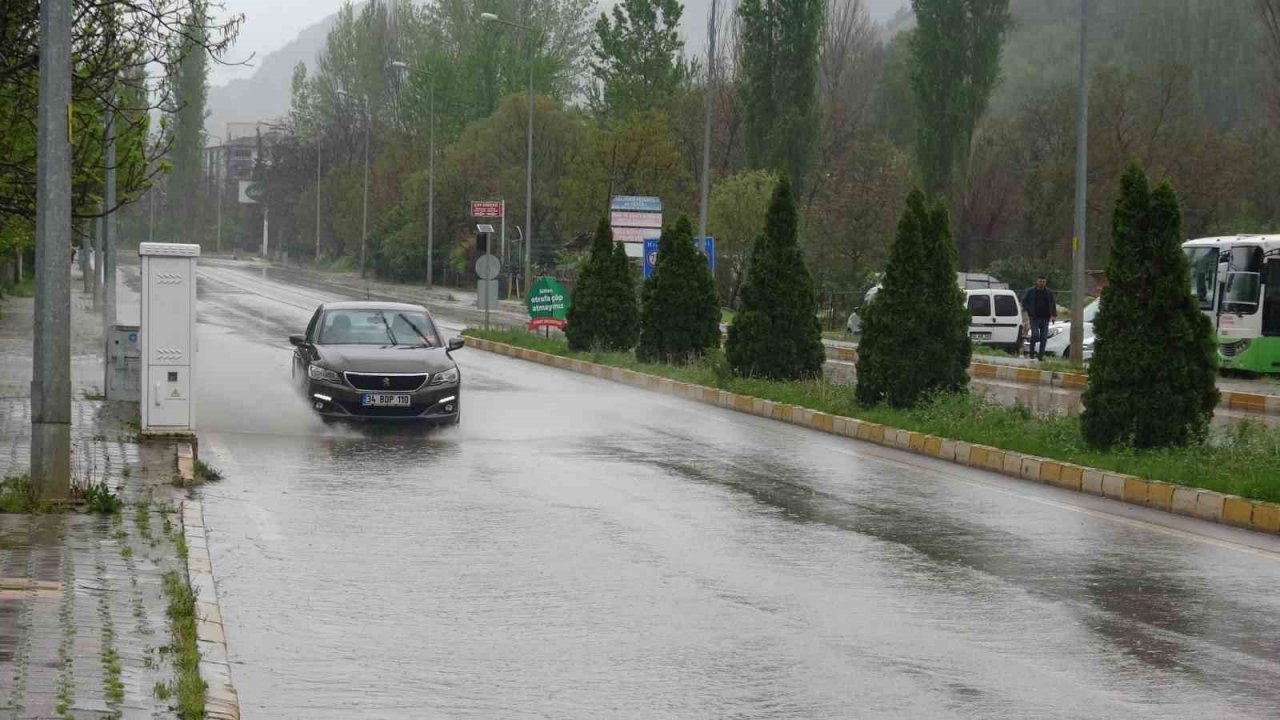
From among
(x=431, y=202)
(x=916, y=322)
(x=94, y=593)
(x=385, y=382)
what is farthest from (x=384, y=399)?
(x=431, y=202)

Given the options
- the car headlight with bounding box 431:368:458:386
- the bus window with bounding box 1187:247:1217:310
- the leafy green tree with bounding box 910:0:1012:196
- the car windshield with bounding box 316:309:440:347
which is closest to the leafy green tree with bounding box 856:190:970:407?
the car headlight with bounding box 431:368:458:386

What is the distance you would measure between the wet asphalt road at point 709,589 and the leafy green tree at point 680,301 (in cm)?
1287

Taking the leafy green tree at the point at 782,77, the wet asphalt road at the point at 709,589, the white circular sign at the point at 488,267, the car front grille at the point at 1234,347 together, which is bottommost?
the wet asphalt road at the point at 709,589

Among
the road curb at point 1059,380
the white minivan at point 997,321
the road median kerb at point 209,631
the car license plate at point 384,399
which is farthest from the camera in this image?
the white minivan at point 997,321

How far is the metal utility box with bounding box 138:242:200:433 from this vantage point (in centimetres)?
1622

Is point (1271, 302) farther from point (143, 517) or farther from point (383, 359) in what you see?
point (143, 517)

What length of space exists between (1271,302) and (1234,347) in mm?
1223

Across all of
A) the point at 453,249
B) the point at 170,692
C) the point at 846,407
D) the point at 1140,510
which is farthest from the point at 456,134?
the point at 170,692

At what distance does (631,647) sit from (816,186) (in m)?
Answer: 64.2

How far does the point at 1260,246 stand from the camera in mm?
35281

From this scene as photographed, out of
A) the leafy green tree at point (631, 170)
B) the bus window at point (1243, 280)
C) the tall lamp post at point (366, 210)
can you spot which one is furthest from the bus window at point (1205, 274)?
the tall lamp post at point (366, 210)

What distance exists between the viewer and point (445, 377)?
19391 mm

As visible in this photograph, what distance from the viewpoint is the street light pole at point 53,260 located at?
37.0 ft

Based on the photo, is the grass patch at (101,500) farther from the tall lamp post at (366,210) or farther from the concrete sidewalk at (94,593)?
the tall lamp post at (366,210)
